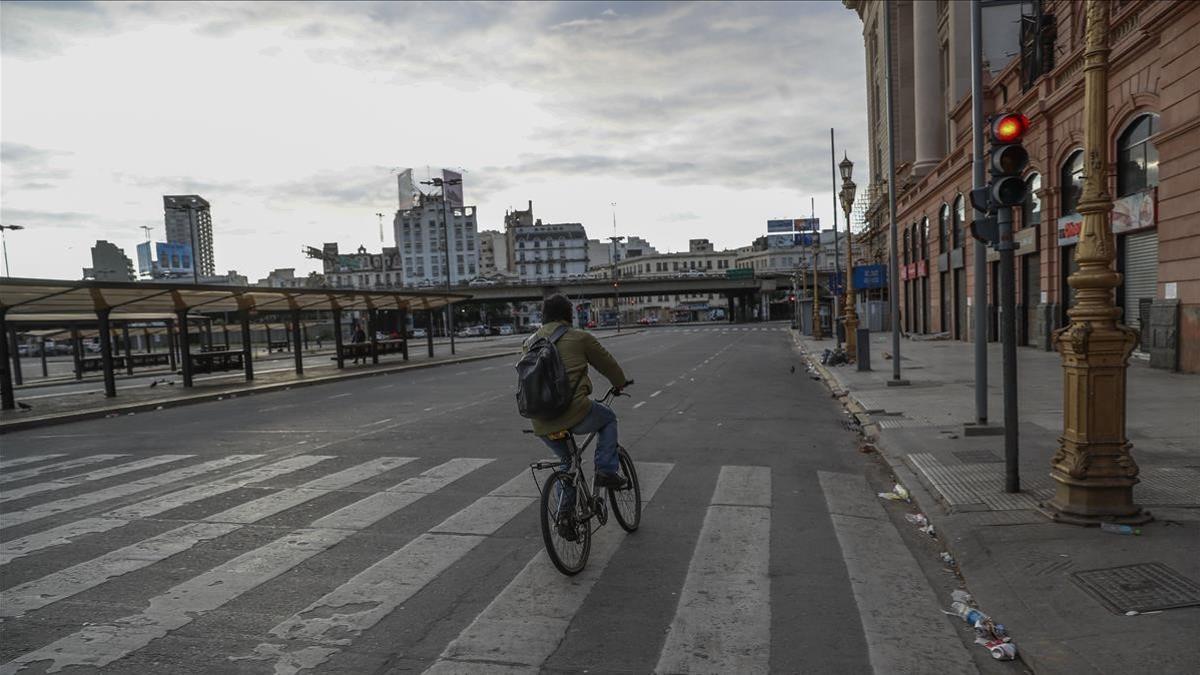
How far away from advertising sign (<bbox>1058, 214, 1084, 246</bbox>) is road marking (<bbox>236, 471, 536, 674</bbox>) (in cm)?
1993

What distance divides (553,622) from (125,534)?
412 centimetres

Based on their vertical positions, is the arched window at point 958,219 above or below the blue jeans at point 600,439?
above

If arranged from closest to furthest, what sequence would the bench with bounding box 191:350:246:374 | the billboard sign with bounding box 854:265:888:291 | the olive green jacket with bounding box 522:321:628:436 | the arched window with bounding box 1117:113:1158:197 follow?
the olive green jacket with bounding box 522:321:628:436, the arched window with bounding box 1117:113:1158:197, the bench with bounding box 191:350:246:374, the billboard sign with bounding box 854:265:888:291

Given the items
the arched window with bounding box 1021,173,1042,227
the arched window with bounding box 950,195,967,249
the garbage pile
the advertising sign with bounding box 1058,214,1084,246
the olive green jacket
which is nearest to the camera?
the garbage pile

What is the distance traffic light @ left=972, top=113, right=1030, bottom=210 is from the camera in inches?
251

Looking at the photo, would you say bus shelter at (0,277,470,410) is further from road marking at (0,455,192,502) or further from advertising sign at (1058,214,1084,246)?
advertising sign at (1058,214,1084,246)

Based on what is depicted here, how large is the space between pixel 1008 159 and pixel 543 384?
4.55 metres

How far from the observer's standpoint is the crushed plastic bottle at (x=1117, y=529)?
526 centimetres

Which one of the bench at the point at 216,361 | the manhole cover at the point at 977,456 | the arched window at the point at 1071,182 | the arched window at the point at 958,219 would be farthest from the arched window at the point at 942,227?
the bench at the point at 216,361

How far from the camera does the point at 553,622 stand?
4.28m

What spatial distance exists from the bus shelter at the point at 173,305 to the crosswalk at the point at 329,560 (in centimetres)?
1071

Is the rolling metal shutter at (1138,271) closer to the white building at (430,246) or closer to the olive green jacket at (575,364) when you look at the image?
the olive green jacket at (575,364)

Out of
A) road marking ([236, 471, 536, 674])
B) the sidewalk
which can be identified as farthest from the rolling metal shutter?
road marking ([236, 471, 536, 674])

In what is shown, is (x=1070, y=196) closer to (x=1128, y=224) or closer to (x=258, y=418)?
(x=1128, y=224)
